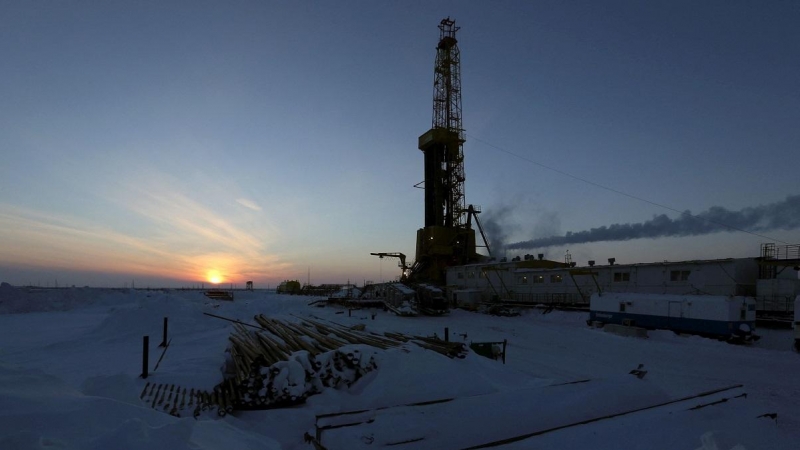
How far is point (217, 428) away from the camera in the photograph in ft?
21.3

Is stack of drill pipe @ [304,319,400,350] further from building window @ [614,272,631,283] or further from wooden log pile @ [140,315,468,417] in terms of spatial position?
building window @ [614,272,631,283]

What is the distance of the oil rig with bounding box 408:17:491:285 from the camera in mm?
57812

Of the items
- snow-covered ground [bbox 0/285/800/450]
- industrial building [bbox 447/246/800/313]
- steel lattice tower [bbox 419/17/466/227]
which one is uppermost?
steel lattice tower [bbox 419/17/466/227]

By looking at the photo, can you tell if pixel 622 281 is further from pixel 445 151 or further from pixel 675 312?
pixel 445 151

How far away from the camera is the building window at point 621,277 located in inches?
1283

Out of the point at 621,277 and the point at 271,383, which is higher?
the point at 621,277

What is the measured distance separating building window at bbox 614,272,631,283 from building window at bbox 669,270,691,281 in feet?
10.2

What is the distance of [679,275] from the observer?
29406mm

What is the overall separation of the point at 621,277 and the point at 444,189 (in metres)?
31.0

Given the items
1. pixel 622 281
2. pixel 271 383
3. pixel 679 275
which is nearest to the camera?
pixel 271 383

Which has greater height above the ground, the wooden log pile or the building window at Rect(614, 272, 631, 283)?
the building window at Rect(614, 272, 631, 283)

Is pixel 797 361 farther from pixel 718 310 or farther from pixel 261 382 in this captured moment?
pixel 261 382

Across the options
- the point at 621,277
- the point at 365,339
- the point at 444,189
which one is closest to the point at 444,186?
the point at 444,189

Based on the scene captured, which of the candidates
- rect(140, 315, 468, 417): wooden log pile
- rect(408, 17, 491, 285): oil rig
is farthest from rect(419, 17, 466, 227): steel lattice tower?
rect(140, 315, 468, 417): wooden log pile
